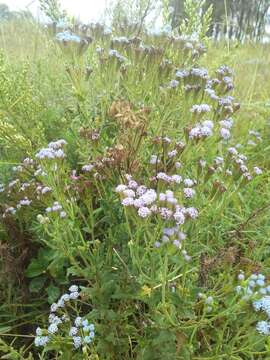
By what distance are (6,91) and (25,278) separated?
0.99 meters

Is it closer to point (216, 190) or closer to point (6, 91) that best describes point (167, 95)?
point (216, 190)

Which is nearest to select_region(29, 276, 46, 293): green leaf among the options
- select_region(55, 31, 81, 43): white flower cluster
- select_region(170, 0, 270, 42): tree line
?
select_region(55, 31, 81, 43): white flower cluster

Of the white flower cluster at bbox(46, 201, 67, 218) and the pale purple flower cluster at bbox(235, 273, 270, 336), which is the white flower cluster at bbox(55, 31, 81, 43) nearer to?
the white flower cluster at bbox(46, 201, 67, 218)

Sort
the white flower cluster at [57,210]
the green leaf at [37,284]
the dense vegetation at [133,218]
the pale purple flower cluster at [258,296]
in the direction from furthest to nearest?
the green leaf at [37,284]
the white flower cluster at [57,210]
the dense vegetation at [133,218]
the pale purple flower cluster at [258,296]

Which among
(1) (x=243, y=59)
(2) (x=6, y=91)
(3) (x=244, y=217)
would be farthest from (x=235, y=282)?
(1) (x=243, y=59)

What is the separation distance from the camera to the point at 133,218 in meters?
1.50

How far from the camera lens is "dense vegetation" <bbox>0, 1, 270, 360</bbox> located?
4.93ft

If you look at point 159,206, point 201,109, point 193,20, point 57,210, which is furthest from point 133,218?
point 193,20

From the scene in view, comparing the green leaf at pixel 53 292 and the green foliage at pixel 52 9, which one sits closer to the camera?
the green leaf at pixel 53 292

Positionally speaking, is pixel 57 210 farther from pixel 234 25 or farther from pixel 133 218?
pixel 234 25

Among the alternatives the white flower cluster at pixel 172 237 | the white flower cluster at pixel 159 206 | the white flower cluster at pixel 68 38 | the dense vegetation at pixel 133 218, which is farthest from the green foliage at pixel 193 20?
the white flower cluster at pixel 172 237

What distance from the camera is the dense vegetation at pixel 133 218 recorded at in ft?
4.93

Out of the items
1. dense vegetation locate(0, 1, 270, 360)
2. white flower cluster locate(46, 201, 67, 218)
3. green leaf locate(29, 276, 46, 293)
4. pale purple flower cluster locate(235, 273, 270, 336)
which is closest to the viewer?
pale purple flower cluster locate(235, 273, 270, 336)

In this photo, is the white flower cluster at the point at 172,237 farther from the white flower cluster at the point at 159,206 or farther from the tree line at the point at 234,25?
the tree line at the point at 234,25
